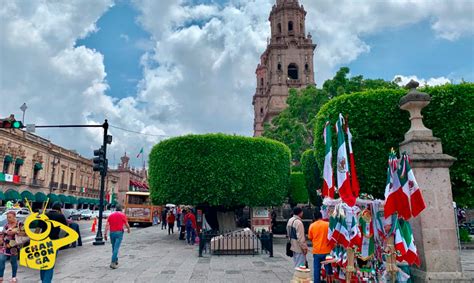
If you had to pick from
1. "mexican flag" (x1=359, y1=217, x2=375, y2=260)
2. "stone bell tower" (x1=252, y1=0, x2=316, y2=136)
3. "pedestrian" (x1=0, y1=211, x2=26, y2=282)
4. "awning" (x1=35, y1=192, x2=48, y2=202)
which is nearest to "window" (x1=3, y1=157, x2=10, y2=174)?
"awning" (x1=35, y1=192, x2=48, y2=202)

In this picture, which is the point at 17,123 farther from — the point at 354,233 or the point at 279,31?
the point at 279,31

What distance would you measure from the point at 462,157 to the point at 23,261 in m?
12.7

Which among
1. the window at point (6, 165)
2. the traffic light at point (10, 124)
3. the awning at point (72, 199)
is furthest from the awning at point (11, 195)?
the traffic light at point (10, 124)

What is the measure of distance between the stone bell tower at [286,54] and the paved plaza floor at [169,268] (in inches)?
1661

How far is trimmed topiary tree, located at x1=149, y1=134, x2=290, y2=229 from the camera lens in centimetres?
1667

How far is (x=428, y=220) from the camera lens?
6.52 meters

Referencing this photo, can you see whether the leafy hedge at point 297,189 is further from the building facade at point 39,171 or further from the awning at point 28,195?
the awning at point 28,195

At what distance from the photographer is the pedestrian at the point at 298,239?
728 centimetres

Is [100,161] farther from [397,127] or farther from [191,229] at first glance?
[397,127]

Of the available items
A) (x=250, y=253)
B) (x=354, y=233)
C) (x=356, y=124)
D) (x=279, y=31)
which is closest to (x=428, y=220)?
(x=354, y=233)

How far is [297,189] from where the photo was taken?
86.7 feet

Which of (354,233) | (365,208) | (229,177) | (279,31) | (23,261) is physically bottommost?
(23,261)

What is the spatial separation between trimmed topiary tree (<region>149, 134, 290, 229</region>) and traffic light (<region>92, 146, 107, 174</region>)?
10.3ft

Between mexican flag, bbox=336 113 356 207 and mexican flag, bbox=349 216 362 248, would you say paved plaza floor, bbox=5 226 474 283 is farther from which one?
mexican flag, bbox=336 113 356 207
